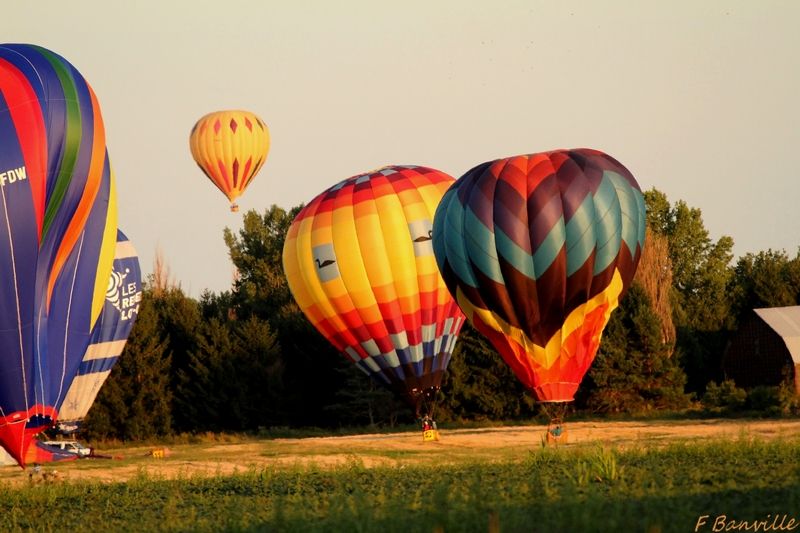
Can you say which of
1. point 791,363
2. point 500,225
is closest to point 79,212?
point 500,225

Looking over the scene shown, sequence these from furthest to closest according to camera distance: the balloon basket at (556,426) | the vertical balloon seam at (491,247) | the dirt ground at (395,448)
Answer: the balloon basket at (556,426) < the vertical balloon seam at (491,247) < the dirt ground at (395,448)

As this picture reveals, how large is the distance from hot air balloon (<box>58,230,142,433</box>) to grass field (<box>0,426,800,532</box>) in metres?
16.7

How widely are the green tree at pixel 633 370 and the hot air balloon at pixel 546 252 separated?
14.7 metres

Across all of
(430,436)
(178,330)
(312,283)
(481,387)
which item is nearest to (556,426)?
(430,436)

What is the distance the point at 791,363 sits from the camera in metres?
43.2

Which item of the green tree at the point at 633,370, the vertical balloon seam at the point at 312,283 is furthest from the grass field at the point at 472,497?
the green tree at the point at 633,370

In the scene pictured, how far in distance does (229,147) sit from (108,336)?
15376 mm

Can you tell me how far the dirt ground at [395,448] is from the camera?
86.0 feet

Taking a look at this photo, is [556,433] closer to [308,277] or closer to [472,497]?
[308,277]

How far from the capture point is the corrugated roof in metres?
43.3

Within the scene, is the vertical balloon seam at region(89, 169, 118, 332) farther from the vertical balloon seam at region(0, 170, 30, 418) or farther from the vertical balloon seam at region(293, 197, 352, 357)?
the vertical balloon seam at region(293, 197, 352, 357)

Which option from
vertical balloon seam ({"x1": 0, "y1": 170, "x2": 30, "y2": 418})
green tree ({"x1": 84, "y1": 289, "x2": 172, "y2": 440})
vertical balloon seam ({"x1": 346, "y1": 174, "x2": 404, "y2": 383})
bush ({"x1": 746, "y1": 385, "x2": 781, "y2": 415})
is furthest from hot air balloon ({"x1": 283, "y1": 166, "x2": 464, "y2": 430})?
vertical balloon seam ({"x1": 0, "y1": 170, "x2": 30, "y2": 418})

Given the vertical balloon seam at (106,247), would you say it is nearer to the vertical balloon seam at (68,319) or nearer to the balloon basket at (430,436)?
the vertical balloon seam at (68,319)

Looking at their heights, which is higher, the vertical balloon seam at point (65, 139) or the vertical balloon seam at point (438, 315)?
the vertical balloon seam at point (65, 139)
